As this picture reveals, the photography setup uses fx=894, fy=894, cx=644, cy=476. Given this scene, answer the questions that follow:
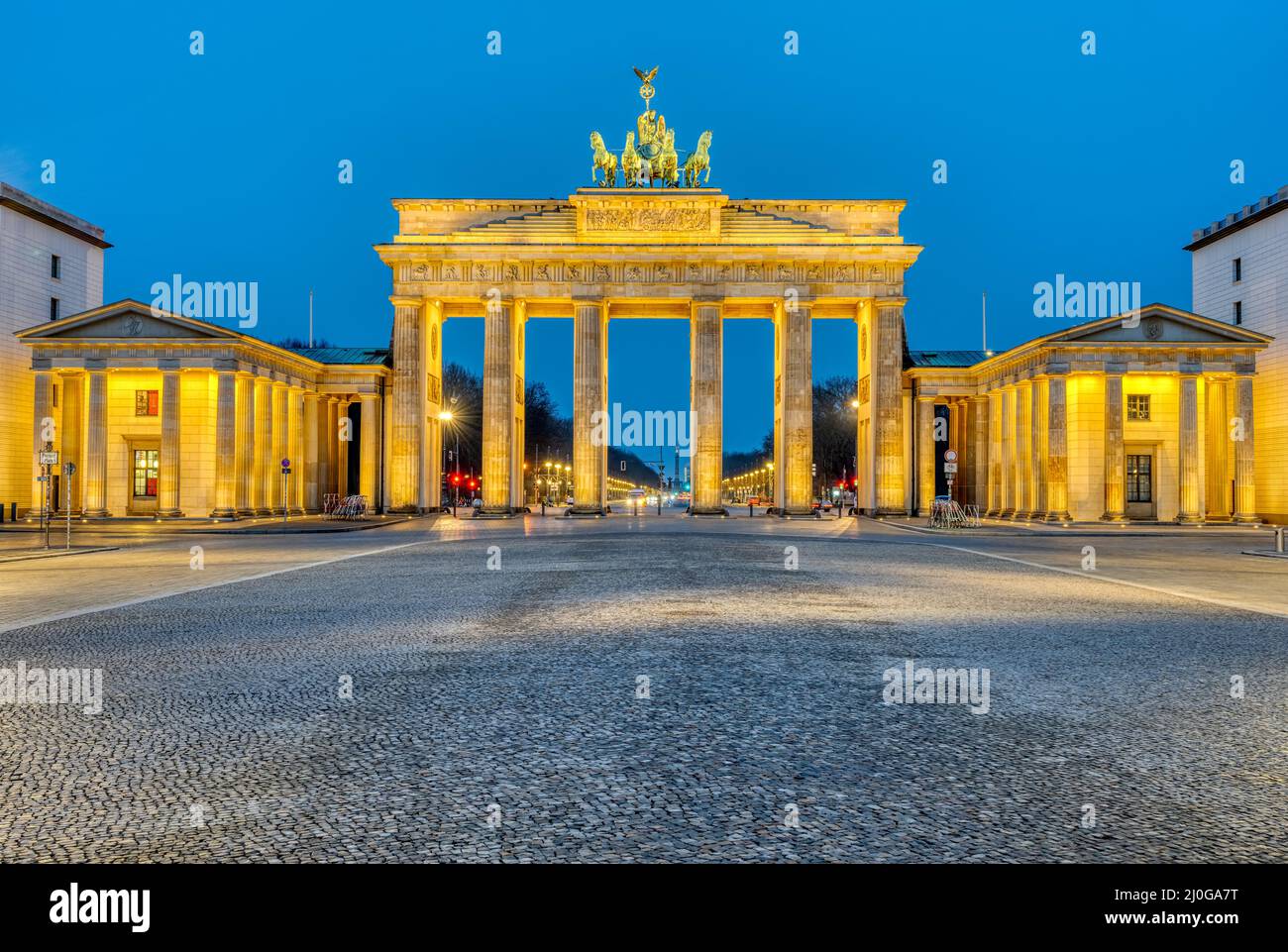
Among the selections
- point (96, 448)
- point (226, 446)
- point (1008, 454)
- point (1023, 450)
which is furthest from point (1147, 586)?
point (96, 448)

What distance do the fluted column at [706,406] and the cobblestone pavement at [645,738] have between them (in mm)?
45942

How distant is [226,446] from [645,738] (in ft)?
161

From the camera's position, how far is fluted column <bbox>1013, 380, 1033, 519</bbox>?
2090 inches

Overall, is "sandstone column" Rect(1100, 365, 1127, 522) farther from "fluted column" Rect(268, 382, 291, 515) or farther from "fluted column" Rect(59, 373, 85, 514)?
"fluted column" Rect(59, 373, 85, 514)

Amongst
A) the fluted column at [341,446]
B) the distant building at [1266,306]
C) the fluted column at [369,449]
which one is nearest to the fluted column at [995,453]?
the distant building at [1266,306]

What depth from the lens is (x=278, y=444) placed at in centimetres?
5656

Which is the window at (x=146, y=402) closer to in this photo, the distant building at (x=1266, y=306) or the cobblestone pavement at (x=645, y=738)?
the cobblestone pavement at (x=645, y=738)

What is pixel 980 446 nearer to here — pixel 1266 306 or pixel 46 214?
pixel 1266 306

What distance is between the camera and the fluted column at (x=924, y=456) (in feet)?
207

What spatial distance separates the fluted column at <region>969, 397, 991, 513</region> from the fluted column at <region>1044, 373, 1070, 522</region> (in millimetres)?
12758

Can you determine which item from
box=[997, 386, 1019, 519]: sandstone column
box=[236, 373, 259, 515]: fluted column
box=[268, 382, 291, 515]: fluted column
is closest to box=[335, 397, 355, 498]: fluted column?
box=[268, 382, 291, 515]: fluted column

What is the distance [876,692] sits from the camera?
24.6 feet
